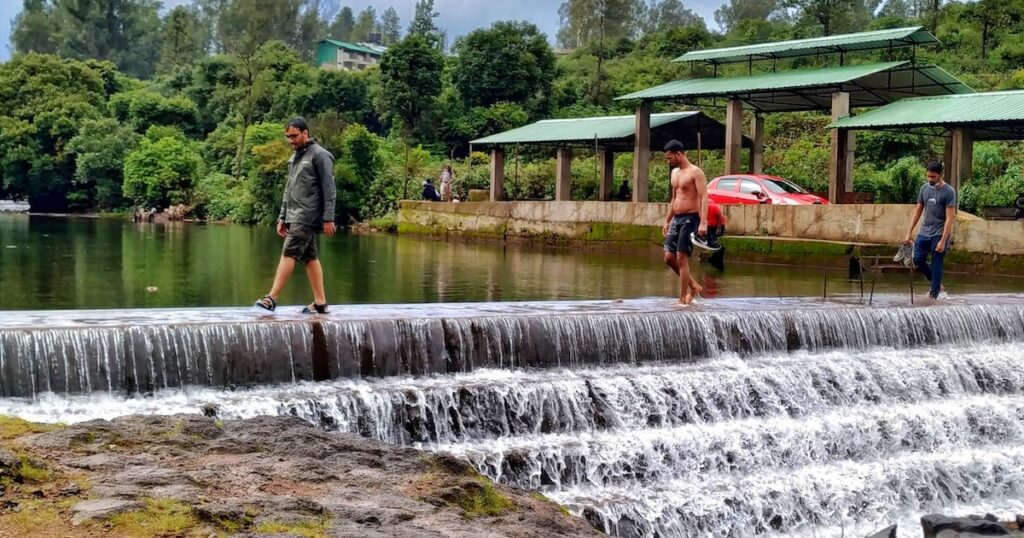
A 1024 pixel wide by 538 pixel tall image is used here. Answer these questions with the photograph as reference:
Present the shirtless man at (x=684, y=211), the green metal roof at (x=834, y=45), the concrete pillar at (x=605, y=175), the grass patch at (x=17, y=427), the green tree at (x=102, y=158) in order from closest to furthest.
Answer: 1. the grass patch at (x=17, y=427)
2. the shirtless man at (x=684, y=211)
3. the green metal roof at (x=834, y=45)
4. the concrete pillar at (x=605, y=175)
5. the green tree at (x=102, y=158)

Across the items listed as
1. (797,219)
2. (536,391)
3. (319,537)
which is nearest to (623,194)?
(797,219)

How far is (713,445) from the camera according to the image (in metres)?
9.67

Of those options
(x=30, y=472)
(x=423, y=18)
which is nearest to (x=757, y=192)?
(x=30, y=472)

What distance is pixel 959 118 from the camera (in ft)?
78.2

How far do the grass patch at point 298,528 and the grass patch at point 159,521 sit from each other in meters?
0.29

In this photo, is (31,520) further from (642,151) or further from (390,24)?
(390,24)

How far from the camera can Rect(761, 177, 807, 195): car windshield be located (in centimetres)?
2691

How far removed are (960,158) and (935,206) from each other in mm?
13069

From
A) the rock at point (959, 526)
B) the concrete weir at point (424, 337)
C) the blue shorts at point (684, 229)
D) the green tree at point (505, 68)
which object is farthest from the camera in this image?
the green tree at point (505, 68)

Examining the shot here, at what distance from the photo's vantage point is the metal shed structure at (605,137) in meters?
34.0

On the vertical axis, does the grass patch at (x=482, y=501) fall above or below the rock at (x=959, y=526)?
above

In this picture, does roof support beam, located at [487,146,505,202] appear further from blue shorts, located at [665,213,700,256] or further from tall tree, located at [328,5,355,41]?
tall tree, located at [328,5,355,41]

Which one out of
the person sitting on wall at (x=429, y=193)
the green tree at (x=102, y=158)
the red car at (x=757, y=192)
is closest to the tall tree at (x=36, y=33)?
the green tree at (x=102, y=158)

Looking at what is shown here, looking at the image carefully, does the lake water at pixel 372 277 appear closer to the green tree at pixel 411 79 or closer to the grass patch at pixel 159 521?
the grass patch at pixel 159 521
